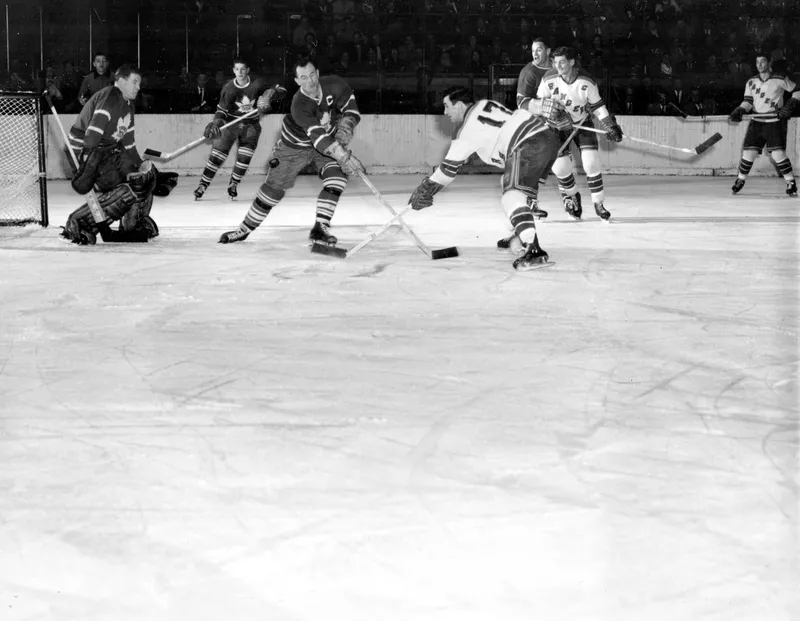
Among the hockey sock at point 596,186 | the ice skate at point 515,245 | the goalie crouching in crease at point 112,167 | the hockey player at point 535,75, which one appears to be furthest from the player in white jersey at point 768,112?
the goalie crouching in crease at point 112,167

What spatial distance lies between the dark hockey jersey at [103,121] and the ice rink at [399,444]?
1.10 meters

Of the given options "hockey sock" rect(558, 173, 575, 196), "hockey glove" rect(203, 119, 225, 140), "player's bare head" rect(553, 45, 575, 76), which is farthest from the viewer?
"hockey glove" rect(203, 119, 225, 140)

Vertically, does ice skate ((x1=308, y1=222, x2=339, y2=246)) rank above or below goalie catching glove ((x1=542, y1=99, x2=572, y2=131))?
below

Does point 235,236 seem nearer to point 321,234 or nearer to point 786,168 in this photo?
point 321,234

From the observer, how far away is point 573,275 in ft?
19.3

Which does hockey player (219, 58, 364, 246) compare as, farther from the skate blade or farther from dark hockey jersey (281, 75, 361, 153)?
the skate blade

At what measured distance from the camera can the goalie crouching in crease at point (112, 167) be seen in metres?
6.88

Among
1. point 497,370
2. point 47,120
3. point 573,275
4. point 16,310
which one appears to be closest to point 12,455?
point 497,370

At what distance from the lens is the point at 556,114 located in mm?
7883

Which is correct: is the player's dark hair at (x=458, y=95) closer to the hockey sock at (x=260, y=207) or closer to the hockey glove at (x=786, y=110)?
the hockey sock at (x=260, y=207)

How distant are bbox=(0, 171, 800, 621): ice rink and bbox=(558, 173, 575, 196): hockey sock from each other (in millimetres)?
2220

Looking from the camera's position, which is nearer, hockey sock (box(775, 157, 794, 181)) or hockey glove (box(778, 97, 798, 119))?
hockey glove (box(778, 97, 798, 119))

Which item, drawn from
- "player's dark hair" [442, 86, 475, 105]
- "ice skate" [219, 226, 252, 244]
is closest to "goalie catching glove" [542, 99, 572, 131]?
"ice skate" [219, 226, 252, 244]

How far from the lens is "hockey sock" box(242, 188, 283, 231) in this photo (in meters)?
6.77
